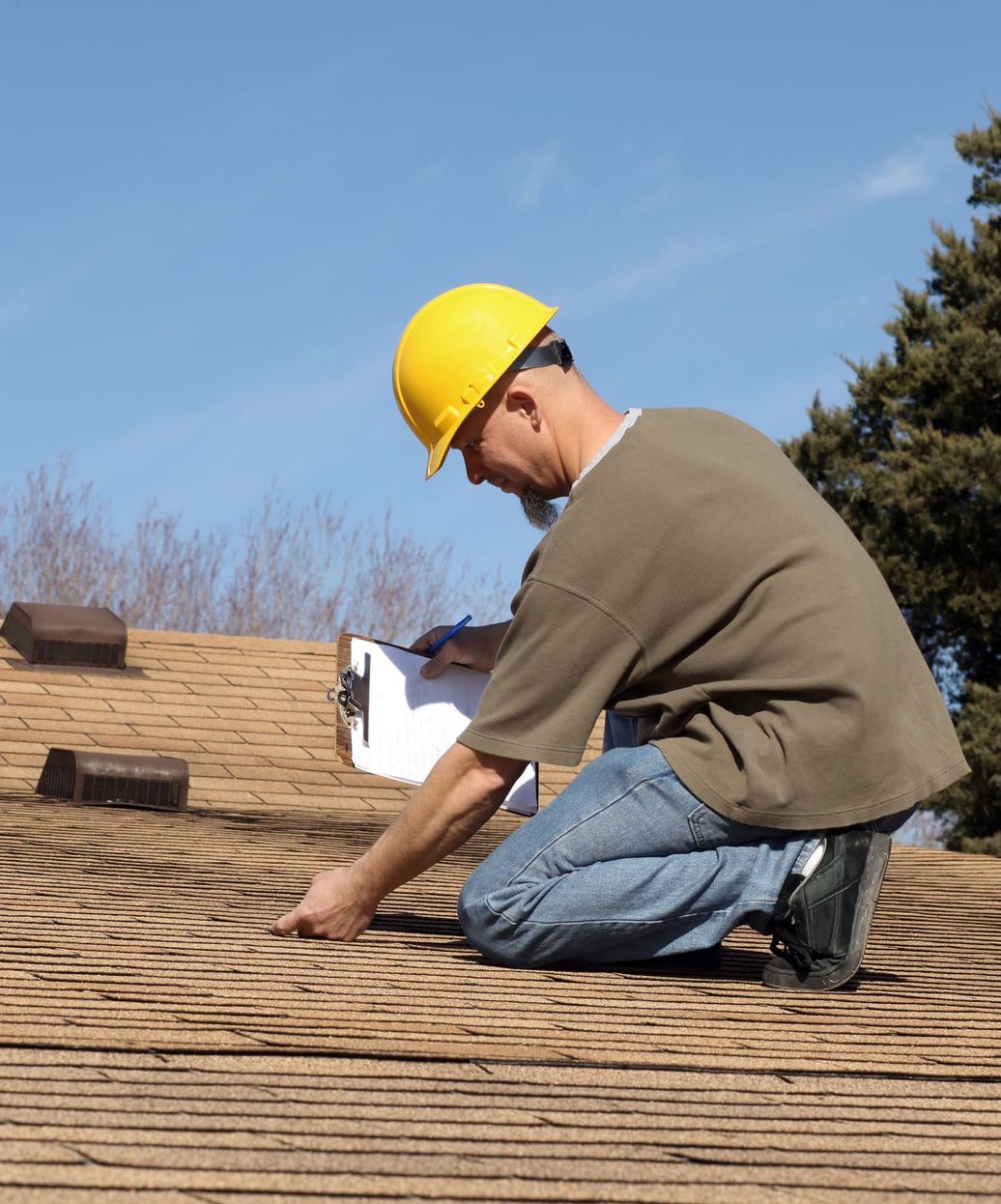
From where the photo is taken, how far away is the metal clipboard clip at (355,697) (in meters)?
3.37

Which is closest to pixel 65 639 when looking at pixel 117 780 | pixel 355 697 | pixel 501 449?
pixel 117 780

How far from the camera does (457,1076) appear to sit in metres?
1.89

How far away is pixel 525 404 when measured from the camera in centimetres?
296

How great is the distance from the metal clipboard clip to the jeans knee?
0.54 meters

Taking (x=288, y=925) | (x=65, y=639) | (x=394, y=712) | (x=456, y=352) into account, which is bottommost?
(x=288, y=925)

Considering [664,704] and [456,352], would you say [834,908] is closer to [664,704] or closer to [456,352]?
[664,704]

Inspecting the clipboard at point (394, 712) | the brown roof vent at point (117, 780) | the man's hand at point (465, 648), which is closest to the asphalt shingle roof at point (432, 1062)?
the clipboard at point (394, 712)

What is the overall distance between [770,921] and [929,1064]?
0.75 m

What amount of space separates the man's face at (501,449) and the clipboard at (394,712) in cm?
49

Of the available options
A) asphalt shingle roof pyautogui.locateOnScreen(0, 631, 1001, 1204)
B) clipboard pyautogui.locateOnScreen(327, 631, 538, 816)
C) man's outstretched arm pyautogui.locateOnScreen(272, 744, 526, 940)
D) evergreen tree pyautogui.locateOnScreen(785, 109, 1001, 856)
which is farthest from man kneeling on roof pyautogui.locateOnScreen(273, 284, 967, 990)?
evergreen tree pyautogui.locateOnScreen(785, 109, 1001, 856)

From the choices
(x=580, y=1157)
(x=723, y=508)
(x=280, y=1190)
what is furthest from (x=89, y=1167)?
(x=723, y=508)

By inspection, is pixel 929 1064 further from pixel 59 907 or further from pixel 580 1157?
pixel 59 907

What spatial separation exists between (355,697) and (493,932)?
69 cm

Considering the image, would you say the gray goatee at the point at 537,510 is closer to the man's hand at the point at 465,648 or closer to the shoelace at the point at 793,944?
the man's hand at the point at 465,648
